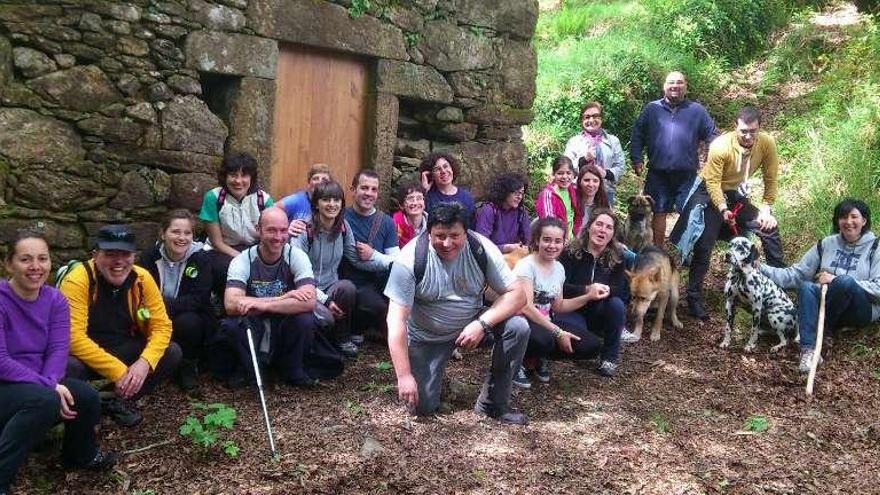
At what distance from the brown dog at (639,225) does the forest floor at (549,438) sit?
1.07 m

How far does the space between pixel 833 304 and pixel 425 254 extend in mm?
3368

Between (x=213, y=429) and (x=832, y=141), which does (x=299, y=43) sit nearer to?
(x=213, y=429)

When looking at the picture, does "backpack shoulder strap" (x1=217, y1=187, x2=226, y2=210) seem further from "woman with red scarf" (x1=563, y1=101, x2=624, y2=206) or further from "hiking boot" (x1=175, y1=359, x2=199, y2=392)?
"woman with red scarf" (x1=563, y1=101, x2=624, y2=206)

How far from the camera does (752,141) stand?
6250mm

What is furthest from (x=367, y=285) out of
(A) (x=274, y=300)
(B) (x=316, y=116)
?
(B) (x=316, y=116)

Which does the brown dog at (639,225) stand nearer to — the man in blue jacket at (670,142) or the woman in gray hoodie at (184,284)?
the man in blue jacket at (670,142)

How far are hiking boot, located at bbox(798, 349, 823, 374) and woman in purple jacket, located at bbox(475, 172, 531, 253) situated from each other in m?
2.20

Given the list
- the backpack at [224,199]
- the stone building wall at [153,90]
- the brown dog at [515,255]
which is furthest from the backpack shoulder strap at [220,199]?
the brown dog at [515,255]

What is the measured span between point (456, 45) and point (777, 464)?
442cm

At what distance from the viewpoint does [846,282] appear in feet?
17.9

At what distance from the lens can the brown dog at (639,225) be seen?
6.22 m

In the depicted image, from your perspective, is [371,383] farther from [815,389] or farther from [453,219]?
[815,389]

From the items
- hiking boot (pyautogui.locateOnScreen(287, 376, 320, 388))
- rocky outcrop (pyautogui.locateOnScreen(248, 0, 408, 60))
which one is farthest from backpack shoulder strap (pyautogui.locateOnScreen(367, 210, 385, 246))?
rocky outcrop (pyautogui.locateOnScreen(248, 0, 408, 60))

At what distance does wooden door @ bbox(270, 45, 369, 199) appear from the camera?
592 cm
